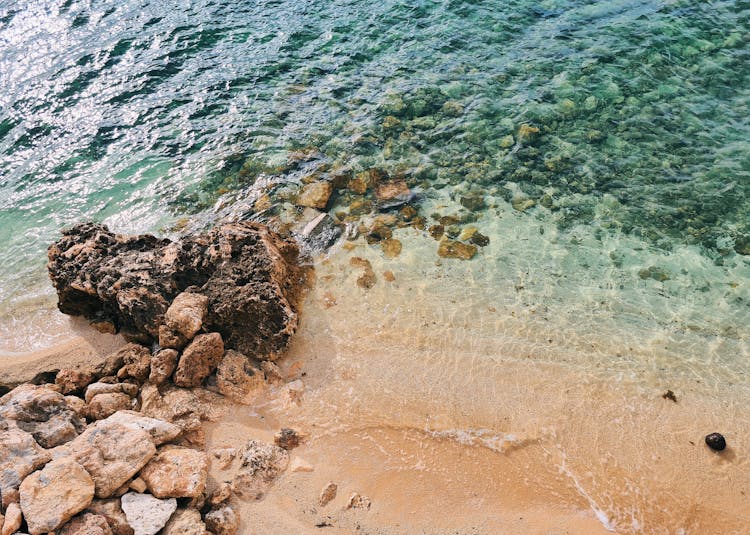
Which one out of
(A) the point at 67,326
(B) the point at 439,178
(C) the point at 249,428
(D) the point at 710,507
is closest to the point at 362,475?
(C) the point at 249,428

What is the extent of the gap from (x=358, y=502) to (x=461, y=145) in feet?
28.3

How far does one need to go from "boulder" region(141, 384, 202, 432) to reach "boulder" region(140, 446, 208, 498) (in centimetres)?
68

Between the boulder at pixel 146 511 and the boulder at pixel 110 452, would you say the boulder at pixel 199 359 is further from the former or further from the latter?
the boulder at pixel 146 511

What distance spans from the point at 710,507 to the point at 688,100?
1018 cm

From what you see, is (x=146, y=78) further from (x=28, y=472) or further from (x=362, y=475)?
(x=362, y=475)

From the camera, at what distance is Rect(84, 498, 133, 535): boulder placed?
5621 millimetres

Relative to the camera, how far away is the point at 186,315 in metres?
7.93

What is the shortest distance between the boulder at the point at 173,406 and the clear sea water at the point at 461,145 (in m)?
2.65

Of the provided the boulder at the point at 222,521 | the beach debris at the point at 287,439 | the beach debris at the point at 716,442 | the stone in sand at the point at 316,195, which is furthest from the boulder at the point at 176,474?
the beach debris at the point at 716,442

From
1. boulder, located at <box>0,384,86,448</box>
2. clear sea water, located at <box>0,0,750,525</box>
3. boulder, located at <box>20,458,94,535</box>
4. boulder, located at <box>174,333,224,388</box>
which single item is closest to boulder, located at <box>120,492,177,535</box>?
boulder, located at <box>20,458,94,535</box>

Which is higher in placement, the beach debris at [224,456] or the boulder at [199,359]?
the boulder at [199,359]

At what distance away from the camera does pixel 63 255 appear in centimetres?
908

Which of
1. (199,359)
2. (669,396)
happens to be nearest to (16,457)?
(199,359)

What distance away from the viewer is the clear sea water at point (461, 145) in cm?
878
